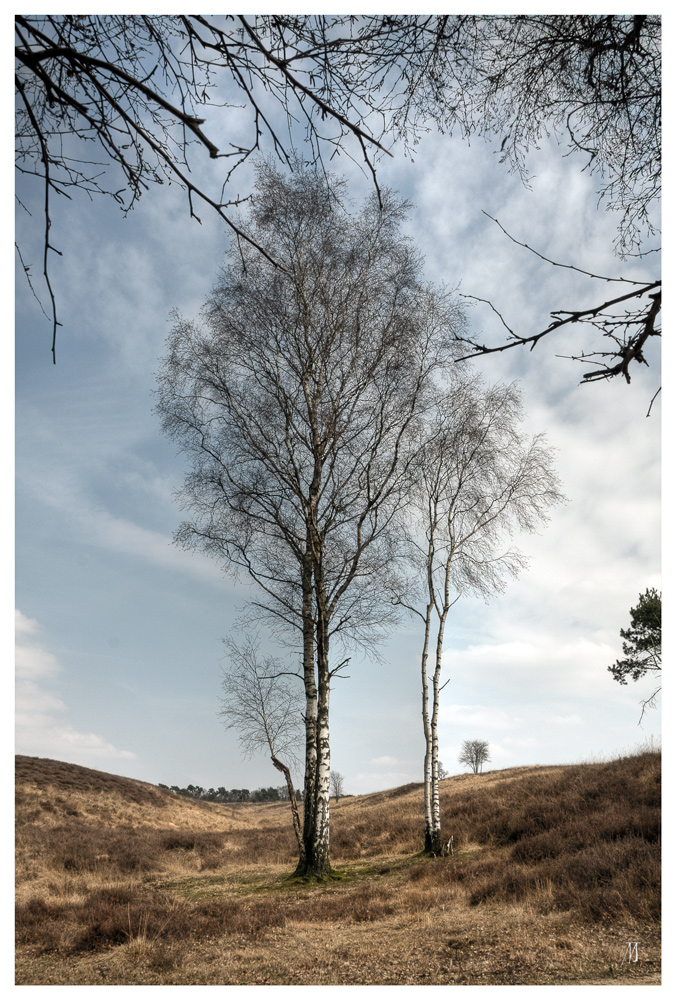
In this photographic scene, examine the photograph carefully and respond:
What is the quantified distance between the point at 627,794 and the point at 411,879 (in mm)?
3809

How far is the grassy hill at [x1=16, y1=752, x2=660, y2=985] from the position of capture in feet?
12.5

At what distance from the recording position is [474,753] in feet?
127

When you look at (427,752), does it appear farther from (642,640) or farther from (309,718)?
(642,640)

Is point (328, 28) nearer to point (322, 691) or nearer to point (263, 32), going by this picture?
point (263, 32)

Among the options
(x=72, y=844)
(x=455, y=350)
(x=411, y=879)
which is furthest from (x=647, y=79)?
(x=72, y=844)

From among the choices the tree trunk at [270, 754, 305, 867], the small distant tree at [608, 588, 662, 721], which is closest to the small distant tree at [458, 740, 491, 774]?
the small distant tree at [608, 588, 662, 721]

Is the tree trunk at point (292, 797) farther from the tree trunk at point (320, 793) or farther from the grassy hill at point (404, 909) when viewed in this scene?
the grassy hill at point (404, 909)

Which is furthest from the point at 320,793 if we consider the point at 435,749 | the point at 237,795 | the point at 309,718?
the point at 237,795

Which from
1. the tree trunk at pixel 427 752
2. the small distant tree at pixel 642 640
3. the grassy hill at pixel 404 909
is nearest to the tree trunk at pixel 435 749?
the tree trunk at pixel 427 752

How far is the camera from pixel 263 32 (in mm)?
3045

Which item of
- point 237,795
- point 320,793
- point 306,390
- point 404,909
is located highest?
point 306,390

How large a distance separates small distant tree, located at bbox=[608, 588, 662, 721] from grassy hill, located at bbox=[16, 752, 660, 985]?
10.8 ft

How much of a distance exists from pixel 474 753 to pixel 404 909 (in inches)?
1441

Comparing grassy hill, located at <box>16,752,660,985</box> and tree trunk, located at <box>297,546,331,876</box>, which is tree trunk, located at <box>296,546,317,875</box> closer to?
tree trunk, located at <box>297,546,331,876</box>
